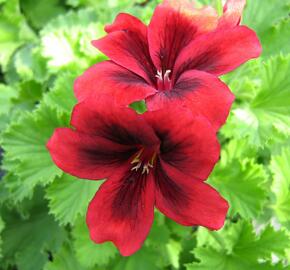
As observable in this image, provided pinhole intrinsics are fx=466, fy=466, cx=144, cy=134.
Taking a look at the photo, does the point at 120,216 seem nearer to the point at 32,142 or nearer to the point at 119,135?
the point at 119,135

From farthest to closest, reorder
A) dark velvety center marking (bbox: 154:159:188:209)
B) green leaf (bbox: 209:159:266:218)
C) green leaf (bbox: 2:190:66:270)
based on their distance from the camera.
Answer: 1. green leaf (bbox: 2:190:66:270)
2. green leaf (bbox: 209:159:266:218)
3. dark velvety center marking (bbox: 154:159:188:209)

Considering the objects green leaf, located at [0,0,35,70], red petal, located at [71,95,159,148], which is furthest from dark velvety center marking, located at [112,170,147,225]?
green leaf, located at [0,0,35,70]

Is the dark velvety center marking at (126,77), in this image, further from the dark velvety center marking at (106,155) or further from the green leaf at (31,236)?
the green leaf at (31,236)

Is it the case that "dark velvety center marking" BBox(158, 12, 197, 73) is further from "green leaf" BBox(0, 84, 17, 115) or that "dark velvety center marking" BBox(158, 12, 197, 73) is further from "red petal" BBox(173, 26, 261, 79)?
"green leaf" BBox(0, 84, 17, 115)

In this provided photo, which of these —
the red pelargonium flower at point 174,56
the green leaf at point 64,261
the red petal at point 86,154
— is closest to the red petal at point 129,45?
the red pelargonium flower at point 174,56

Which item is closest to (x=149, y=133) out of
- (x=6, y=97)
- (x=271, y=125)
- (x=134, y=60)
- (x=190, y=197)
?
(x=190, y=197)

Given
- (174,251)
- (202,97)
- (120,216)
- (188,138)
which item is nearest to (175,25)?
(202,97)
